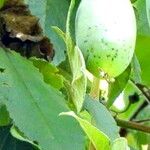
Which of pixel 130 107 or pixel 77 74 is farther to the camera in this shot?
pixel 130 107

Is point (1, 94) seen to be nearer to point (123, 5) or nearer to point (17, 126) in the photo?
point (17, 126)

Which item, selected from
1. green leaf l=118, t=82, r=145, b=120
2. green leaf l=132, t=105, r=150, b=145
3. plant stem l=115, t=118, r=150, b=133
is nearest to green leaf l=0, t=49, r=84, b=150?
plant stem l=115, t=118, r=150, b=133

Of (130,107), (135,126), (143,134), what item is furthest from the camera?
(130,107)

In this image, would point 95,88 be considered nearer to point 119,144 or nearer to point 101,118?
point 101,118

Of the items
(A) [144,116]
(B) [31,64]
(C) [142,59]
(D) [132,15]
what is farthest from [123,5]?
(A) [144,116]

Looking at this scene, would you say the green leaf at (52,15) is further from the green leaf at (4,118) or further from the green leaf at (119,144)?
the green leaf at (119,144)

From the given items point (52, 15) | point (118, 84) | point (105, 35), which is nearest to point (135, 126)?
point (118, 84)

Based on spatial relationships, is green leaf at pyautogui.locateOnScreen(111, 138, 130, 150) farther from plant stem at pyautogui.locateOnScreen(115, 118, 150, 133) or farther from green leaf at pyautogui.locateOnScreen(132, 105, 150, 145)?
green leaf at pyautogui.locateOnScreen(132, 105, 150, 145)
